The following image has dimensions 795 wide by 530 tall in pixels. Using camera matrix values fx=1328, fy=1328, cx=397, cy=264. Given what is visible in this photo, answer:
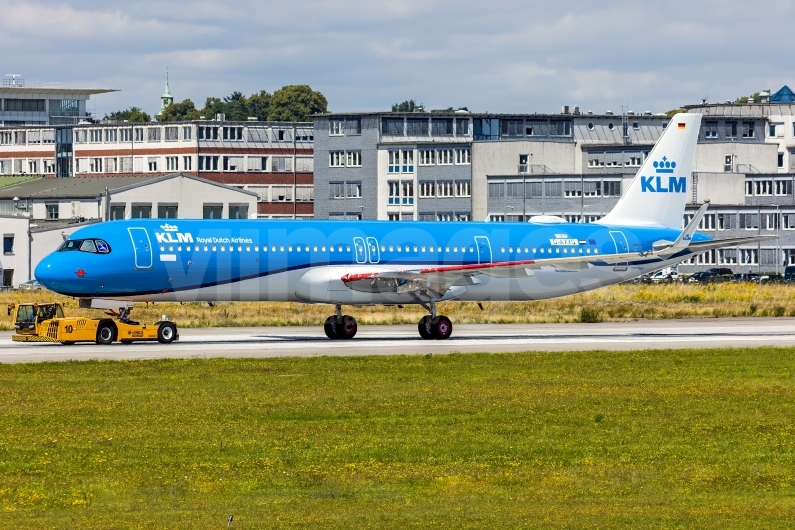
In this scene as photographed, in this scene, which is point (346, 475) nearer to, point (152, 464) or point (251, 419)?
point (152, 464)

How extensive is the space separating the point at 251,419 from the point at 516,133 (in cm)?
15057

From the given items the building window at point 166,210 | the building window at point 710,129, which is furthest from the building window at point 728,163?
the building window at point 166,210

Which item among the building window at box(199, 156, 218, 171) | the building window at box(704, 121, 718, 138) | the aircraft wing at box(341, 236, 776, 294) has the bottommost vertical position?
the aircraft wing at box(341, 236, 776, 294)

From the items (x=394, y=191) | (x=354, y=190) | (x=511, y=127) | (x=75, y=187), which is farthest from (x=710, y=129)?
(x=75, y=187)

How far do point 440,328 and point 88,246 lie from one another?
15.0 m

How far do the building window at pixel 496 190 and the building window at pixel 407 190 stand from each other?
11.7m

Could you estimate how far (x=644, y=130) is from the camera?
180750 mm

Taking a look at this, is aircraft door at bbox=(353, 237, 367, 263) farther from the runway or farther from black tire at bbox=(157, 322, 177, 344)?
black tire at bbox=(157, 322, 177, 344)

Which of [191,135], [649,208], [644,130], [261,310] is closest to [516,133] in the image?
[644,130]

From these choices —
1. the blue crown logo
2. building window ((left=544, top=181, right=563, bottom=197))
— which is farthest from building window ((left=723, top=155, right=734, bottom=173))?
the blue crown logo

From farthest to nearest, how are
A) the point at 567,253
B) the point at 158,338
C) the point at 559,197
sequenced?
the point at 559,197 < the point at 567,253 < the point at 158,338

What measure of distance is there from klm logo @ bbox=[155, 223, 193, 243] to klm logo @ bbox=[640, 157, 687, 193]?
24.1 meters

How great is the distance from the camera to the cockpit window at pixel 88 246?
5050 centimetres

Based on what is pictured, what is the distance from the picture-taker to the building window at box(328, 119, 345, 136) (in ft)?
568
